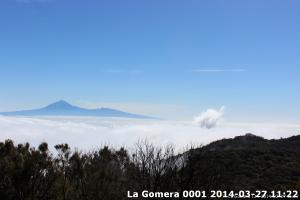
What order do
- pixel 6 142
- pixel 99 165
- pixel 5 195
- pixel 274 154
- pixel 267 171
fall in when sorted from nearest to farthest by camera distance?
pixel 5 195, pixel 6 142, pixel 99 165, pixel 267 171, pixel 274 154

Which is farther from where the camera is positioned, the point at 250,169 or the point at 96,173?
the point at 250,169

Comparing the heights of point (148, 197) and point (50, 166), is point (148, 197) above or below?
below

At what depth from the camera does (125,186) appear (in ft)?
97.3

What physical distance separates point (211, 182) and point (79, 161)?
34.3 ft

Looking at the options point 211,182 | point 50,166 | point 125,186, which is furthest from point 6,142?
point 211,182

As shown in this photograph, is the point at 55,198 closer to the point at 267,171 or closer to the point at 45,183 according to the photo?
the point at 45,183

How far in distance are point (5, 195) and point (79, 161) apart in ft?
27.8

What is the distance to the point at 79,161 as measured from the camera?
32469 millimetres

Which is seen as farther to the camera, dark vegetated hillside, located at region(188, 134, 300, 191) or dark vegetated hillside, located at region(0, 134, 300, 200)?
dark vegetated hillside, located at region(188, 134, 300, 191)

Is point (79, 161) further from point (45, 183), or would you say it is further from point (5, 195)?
point (5, 195)

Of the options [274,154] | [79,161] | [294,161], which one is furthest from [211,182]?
[274,154]

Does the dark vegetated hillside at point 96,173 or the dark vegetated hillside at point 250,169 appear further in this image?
the dark vegetated hillside at point 250,169

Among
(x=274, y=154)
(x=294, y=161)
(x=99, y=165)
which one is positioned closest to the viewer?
(x=99, y=165)

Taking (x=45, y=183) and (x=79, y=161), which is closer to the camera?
(x=45, y=183)
